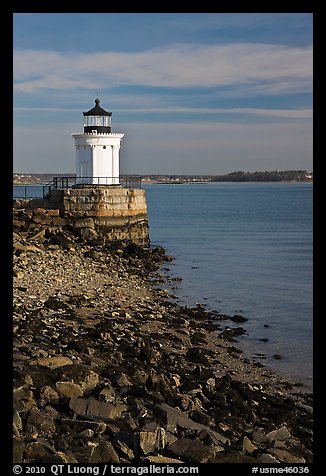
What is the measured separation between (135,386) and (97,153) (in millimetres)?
14706

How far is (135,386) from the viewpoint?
6.07m

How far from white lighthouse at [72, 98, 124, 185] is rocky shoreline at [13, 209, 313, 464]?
7805 millimetres

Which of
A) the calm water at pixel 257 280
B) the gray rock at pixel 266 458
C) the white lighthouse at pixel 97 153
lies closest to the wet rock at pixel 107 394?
the gray rock at pixel 266 458

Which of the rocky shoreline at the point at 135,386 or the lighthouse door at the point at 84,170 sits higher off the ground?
the lighthouse door at the point at 84,170

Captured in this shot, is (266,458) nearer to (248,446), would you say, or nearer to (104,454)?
(248,446)

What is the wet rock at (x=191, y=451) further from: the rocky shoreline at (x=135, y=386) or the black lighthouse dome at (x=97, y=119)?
the black lighthouse dome at (x=97, y=119)

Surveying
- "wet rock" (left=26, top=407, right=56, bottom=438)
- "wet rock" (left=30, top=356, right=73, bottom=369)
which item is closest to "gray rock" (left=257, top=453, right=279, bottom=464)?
"wet rock" (left=26, top=407, right=56, bottom=438)

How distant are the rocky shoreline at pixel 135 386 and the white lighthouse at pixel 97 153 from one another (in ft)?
25.6

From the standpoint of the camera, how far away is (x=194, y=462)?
14.6 feet

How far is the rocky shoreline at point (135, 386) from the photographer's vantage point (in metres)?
4.57

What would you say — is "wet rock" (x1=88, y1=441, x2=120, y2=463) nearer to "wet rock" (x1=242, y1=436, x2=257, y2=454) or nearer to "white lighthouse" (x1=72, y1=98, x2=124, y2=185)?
"wet rock" (x1=242, y1=436, x2=257, y2=454)

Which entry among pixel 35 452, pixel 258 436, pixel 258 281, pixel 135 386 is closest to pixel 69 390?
pixel 135 386

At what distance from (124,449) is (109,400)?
0.98 metres
